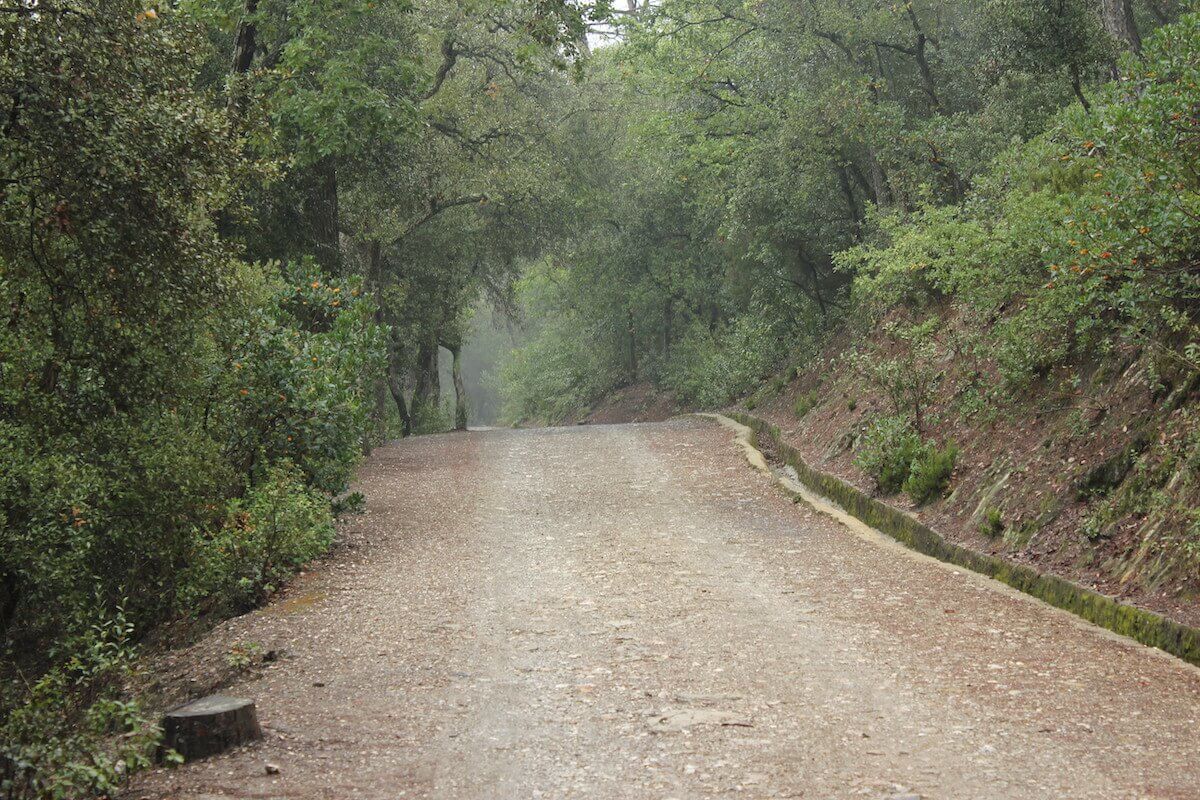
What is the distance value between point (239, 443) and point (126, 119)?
15.2 feet

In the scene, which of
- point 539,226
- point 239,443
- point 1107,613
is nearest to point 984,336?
point 1107,613

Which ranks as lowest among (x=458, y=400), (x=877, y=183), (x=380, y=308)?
(x=458, y=400)

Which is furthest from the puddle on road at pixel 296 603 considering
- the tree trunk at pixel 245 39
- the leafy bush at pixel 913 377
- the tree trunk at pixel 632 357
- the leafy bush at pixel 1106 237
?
the tree trunk at pixel 632 357

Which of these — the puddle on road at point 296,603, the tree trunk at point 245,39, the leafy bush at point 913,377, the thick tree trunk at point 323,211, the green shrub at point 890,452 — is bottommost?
the puddle on road at point 296,603

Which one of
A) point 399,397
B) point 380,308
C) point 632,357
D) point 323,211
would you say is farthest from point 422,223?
point 632,357

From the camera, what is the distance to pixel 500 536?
36.8ft

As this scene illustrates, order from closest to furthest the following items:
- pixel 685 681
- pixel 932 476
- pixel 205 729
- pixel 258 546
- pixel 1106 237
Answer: pixel 205 729 → pixel 685 681 → pixel 1106 237 → pixel 258 546 → pixel 932 476

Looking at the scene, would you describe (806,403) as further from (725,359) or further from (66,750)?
(66,750)

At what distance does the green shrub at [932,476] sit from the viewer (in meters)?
10.5

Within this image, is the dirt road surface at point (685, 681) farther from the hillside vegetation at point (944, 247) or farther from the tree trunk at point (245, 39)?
the tree trunk at point (245, 39)

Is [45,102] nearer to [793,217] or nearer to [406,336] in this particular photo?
[793,217]

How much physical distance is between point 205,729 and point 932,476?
7.46 m

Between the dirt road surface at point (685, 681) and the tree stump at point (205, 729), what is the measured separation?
0.11 metres

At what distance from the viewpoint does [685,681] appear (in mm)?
6105
